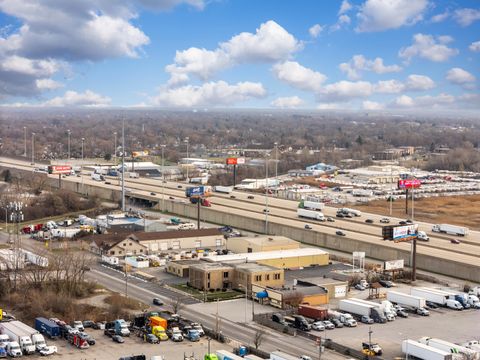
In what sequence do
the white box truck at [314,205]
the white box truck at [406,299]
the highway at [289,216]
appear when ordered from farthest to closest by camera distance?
the white box truck at [314,205], the highway at [289,216], the white box truck at [406,299]

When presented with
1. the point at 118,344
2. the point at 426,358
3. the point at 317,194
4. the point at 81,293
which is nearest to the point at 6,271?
the point at 81,293

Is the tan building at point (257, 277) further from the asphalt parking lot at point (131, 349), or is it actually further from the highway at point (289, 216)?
the highway at point (289, 216)

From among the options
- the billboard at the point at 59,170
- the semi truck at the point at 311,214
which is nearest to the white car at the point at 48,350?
the semi truck at the point at 311,214

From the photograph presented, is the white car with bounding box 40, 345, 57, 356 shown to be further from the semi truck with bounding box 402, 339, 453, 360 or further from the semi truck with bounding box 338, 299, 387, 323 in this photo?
the semi truck with bounding box 338, 299, 387, 323

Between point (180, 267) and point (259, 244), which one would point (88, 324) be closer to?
point (180, 267)

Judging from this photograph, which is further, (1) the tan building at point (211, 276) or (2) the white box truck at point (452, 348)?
(1) the tan building at point (211, 276)
